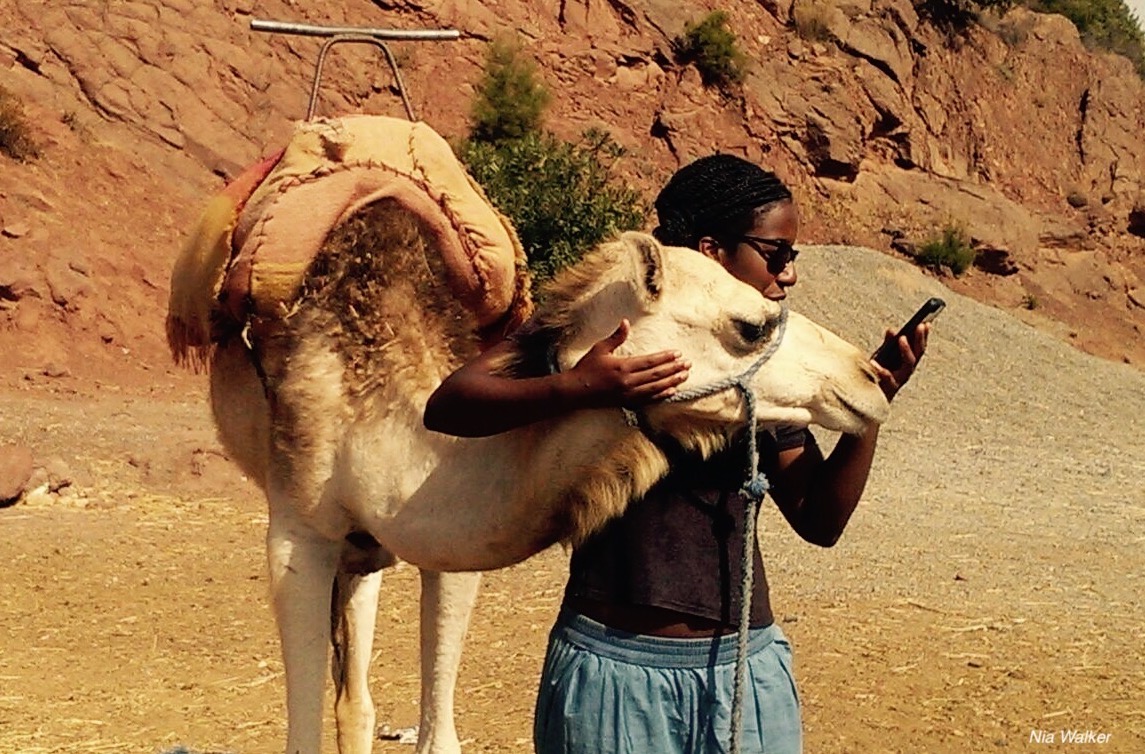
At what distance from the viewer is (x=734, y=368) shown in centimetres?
283

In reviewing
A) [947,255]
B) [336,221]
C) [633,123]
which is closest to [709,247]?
[336,221]

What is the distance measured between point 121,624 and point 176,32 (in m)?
15.2

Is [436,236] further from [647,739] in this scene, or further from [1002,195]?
[1002,195]

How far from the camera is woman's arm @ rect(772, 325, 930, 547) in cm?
277

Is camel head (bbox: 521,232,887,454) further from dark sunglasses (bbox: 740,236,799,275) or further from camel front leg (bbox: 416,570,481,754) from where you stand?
Answer: camel front leg (bbox: 416,570,481,754)

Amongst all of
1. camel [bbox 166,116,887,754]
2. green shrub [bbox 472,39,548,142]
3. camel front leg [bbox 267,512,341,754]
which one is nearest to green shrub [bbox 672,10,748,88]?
green shrub [bbox 472,39,548,142]

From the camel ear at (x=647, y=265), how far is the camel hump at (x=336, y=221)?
1.19m

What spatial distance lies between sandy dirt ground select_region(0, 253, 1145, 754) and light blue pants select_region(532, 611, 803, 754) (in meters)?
2.83

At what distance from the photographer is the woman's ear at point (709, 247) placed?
9.49 feet

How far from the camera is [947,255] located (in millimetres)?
29016

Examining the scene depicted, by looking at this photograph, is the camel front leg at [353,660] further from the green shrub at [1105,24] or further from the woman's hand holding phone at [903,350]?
the green shrub at [1105,24]

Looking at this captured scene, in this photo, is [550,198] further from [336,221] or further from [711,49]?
[336,221]

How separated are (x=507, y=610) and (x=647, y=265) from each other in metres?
5.08

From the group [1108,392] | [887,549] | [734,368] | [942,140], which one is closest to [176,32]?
[1108,392]
